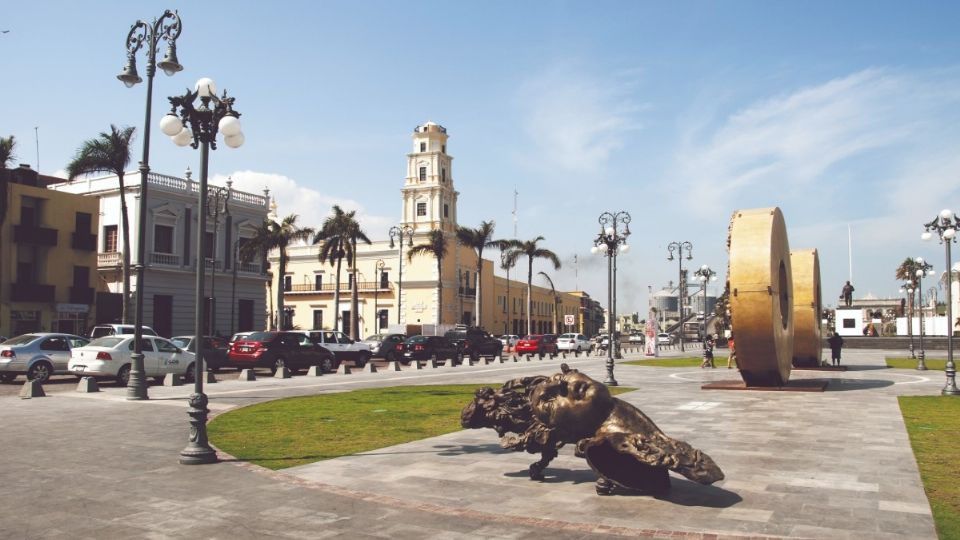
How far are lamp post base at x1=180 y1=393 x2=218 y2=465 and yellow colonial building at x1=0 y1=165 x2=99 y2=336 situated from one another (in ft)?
116

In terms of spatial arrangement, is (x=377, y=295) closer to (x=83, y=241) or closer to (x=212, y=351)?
(x=83, y=241)

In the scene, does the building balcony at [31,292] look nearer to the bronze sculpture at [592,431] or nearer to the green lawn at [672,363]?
the green lawn at [672,363]

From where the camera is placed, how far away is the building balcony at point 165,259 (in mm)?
47312

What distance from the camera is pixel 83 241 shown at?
4378 cm

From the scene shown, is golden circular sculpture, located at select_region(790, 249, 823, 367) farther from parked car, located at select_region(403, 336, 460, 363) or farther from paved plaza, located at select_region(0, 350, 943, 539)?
parked car, located at select_region(403, 336, 460, 363)

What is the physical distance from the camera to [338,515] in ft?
23.3

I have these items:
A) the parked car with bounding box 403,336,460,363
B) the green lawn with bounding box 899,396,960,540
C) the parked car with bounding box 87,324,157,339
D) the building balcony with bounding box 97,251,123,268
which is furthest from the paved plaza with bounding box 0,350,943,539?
the building balcony with bounding box 97,251,123,268

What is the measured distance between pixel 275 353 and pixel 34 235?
21.7 meters

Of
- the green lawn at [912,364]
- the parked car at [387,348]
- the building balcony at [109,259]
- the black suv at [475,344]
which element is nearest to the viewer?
the green lawn at [912,364]

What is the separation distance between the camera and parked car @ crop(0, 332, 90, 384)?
73.0 feet

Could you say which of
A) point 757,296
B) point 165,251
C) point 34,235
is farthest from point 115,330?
point 757,296

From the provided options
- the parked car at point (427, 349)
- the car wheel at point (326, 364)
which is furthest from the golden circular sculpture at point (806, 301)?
the car wheel at point (326, 364)

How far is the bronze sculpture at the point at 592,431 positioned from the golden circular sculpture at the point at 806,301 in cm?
2153

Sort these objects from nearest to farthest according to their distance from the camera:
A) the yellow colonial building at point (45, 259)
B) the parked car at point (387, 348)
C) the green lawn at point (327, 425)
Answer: the green lawn at point (327, 425) < the parked car at point (387, 348) < the yellow colonial building at point (45, 259)
